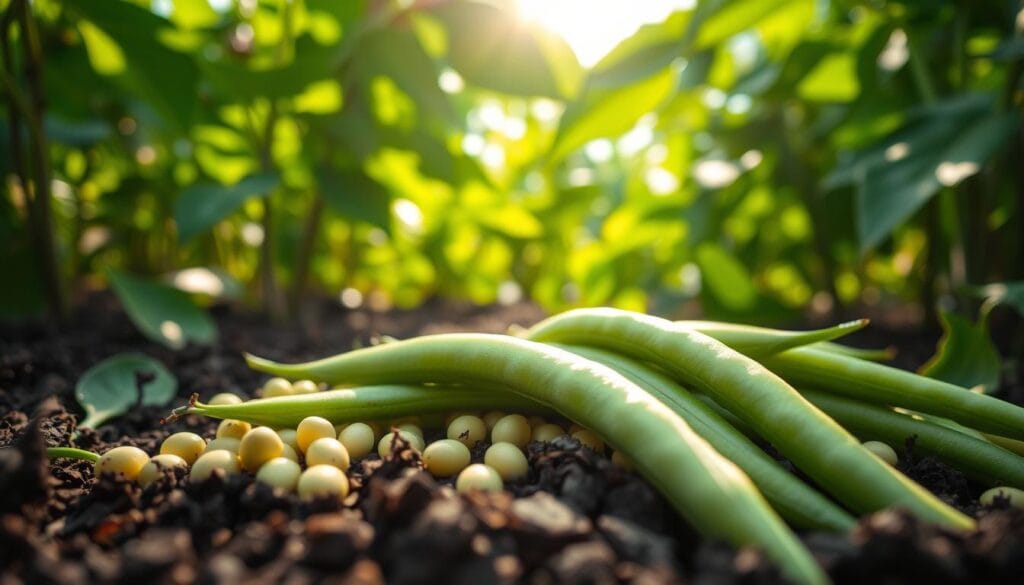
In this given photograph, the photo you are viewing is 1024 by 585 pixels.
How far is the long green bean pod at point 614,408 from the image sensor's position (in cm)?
97

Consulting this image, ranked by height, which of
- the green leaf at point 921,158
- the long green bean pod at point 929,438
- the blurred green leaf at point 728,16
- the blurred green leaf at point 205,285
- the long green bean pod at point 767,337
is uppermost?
the blurred green leaf at point 728,16

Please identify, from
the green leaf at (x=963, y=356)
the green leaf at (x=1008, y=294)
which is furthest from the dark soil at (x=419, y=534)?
the green leaf at (x=1008, y=294)

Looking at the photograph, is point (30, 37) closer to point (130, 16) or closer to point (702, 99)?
point (130, 16)

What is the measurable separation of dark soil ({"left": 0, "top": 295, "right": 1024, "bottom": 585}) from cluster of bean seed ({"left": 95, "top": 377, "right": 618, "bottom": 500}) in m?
0.04

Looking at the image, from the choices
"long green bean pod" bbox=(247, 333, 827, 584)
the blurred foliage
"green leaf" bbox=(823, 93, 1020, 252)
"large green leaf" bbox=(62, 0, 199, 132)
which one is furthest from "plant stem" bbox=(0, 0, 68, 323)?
"green leaf" bbox=(823, 93, 1020, 252)

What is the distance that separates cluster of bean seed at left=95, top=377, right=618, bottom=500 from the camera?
1243 mm

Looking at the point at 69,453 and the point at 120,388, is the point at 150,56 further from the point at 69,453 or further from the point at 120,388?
the point at 69,453

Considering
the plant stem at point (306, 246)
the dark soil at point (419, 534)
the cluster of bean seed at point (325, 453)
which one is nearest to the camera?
the dark soil at point (419, 534)

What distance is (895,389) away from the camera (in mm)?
1457

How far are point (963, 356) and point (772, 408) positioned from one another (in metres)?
0.93

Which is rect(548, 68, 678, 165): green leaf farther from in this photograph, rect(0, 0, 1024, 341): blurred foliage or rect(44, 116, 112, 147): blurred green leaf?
rect(44, 116, 112, 147): blurred green leaf

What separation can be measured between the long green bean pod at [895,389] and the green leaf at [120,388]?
1.71m

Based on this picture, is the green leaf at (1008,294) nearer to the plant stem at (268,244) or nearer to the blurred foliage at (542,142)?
the blurred foliage at (542,142)

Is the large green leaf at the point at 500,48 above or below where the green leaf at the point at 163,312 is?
above
